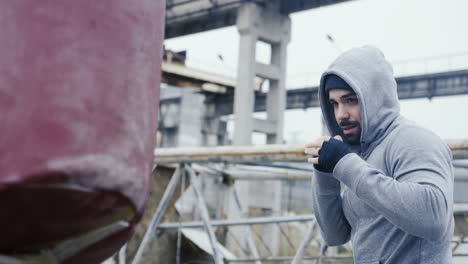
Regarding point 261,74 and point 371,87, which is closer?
point 371,87

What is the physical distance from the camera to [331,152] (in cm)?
149

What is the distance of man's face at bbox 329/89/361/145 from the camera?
1.65 metres

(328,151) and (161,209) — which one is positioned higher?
(328,151)

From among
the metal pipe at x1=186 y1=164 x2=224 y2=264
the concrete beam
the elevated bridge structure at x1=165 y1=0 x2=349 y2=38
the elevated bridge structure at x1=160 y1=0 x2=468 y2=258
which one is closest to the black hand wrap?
the metal pipe at x1=186 y1=164 x2=224 y2=264

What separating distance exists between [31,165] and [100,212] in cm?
17

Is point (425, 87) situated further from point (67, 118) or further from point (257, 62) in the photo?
point (67, 118)

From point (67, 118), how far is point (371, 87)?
111 centimetres

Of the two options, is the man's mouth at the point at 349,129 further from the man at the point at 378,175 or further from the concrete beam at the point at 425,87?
the concrete beam at the point at 425,87

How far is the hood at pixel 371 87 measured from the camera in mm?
1595

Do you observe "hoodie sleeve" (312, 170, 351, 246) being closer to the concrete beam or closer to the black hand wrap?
the black hand wrap

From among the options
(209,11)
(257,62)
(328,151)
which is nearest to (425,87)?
(257,62)

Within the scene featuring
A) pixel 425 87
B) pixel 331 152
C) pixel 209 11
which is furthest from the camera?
pixel 425 87

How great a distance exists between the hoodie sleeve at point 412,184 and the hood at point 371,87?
137mm

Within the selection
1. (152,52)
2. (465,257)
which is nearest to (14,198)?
(152,52)
